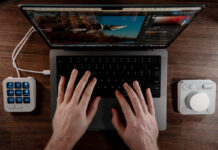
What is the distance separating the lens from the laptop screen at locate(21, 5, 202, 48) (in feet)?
1.78

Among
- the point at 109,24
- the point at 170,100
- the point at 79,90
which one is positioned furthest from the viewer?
the point at 170,100

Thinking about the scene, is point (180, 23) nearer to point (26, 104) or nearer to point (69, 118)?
point (69, 118)

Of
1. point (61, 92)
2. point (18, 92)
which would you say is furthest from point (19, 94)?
point (61, 92)

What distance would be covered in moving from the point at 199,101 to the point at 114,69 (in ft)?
1.24

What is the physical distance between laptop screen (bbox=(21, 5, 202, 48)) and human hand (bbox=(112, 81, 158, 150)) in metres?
0.19

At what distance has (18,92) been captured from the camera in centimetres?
78

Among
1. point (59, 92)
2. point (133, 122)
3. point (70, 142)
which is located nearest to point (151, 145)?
point (133, 122)

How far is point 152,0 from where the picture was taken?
2.61 feet

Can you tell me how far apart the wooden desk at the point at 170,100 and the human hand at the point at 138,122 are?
0.10 m

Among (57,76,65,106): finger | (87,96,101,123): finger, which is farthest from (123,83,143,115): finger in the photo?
(57,76,65,106): finger

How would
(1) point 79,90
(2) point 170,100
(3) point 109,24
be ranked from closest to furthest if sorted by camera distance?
(3) point 109,24 → (1) point 79,90 → (2) point 170,100

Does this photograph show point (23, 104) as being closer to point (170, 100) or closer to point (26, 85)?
point (26, 85)

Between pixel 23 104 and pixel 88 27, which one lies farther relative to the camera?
pixel 23 104

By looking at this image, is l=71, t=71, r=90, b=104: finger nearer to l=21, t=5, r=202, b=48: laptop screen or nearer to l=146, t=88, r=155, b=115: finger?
l=21, t=5, r=202, b=48: laptop screen
